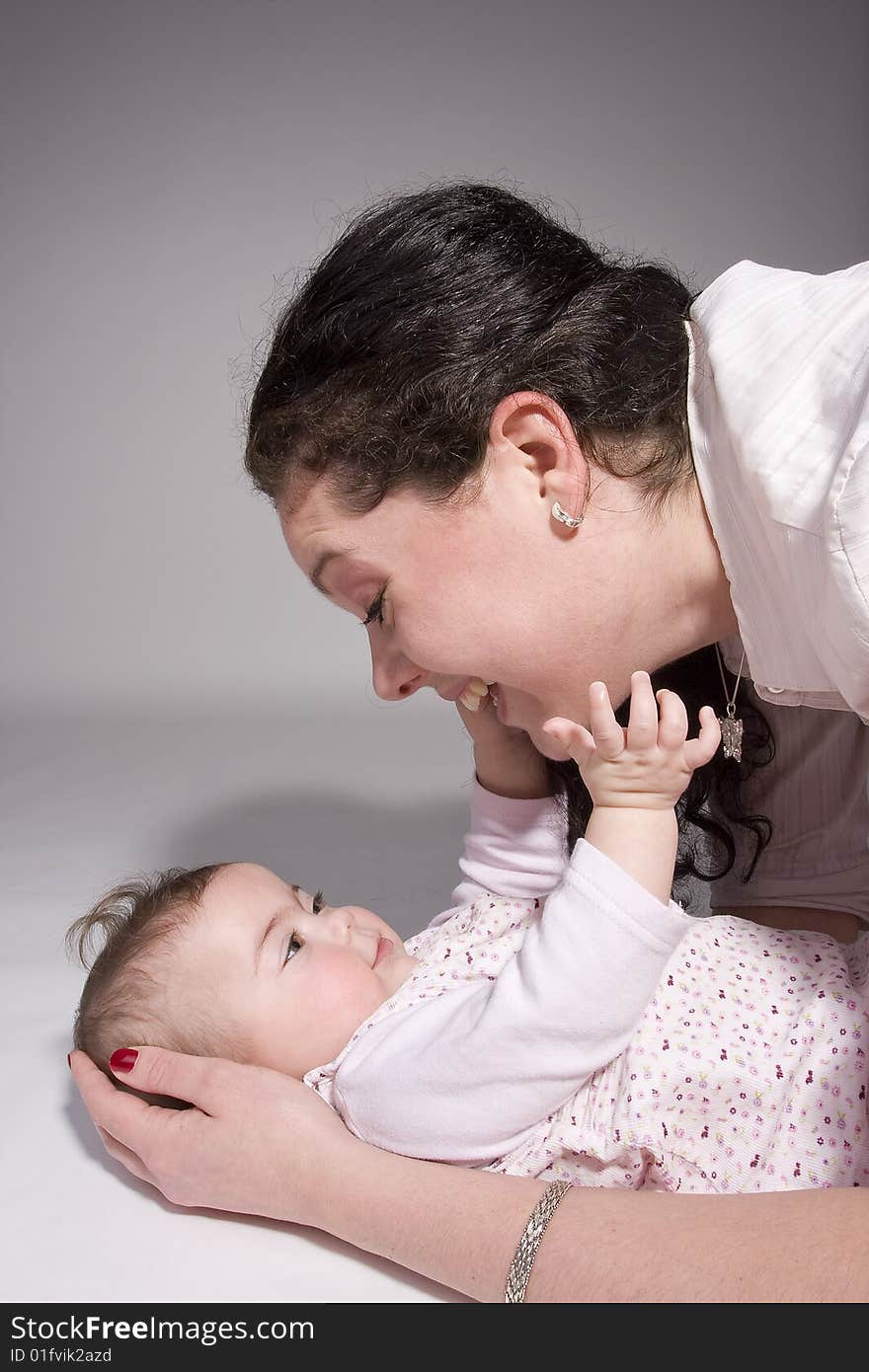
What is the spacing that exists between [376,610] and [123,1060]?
56 centimetres

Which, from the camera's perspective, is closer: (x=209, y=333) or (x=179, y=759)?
(x=179, y=759)

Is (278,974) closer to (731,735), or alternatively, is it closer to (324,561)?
(324,561)

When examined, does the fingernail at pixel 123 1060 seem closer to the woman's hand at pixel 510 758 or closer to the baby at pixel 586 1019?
the baby at pixel 586 1019

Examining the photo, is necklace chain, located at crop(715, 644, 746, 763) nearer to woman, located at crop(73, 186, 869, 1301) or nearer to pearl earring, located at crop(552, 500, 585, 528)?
woman, located at crop(73, 186, 869, 1301)

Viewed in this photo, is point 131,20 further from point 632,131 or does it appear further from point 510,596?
point 510,596

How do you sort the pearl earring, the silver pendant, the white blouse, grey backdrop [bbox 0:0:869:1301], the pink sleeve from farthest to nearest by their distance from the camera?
1. grey backdrop [bbox 0:0:869:1301]
2. the pink sleeve
3. the silver pendant
4. the pearl earring
5. the white blouse

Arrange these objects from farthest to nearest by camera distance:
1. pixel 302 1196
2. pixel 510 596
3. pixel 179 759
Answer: pixel 179 759
pixel 510 596
pixel 302 1196

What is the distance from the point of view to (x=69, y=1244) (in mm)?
1404

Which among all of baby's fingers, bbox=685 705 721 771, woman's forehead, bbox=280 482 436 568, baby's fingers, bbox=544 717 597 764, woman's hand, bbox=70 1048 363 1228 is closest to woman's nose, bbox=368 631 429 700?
woman's forehead, bbox=280 482 436 568

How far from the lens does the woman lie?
54.6 inches

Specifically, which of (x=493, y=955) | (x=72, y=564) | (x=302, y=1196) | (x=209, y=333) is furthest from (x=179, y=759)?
(x=302, y=1196)

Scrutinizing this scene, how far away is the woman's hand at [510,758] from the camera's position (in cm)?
192

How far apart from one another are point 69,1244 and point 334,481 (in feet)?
2.73

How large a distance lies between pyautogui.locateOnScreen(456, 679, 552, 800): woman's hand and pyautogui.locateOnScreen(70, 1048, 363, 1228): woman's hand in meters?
0.60
